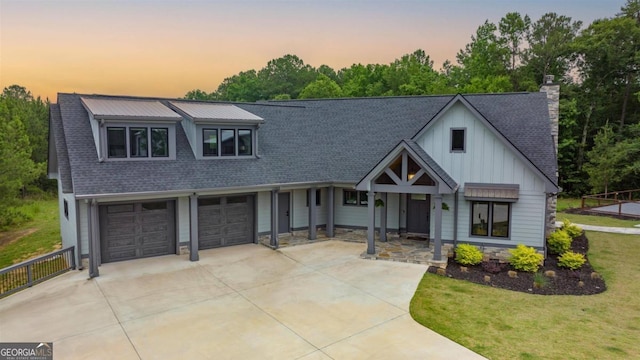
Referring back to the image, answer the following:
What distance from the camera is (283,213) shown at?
16328mm

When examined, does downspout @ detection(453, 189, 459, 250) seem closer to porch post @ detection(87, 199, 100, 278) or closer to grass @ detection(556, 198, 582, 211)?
porch post @ detection(87, 199, 100, 278)

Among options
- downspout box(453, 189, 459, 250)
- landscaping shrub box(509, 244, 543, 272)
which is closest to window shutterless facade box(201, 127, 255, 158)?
downspout box(453, 189, 459, 250)

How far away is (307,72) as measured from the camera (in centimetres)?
6350

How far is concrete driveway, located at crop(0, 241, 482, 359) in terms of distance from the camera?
289 inches

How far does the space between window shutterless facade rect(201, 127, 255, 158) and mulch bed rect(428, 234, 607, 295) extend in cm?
869

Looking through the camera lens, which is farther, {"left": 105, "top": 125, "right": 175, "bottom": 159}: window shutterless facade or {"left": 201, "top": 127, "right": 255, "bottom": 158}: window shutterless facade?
{"left": 201, "top": 127, "right": 255, "bottom": 158}: window shutterless facade

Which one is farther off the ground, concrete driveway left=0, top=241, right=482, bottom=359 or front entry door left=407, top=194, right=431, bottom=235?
front entry door left=407, top=194, right=431, bottom=235

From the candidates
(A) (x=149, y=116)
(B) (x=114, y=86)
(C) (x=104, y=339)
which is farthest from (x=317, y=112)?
(B) (x=114, y=86)

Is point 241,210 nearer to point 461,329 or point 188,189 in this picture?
point 188,189

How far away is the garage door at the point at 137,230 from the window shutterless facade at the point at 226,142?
2596 millimetres

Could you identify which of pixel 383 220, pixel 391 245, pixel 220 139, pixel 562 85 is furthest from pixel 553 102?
pixel 562 85

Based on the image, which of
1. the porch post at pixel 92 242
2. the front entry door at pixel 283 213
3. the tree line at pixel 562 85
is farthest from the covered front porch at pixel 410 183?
the tree line at pixel 562 85

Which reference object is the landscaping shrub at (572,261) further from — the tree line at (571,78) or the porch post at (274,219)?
the tree line at (571,78)

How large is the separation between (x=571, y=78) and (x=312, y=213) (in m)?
37.4
